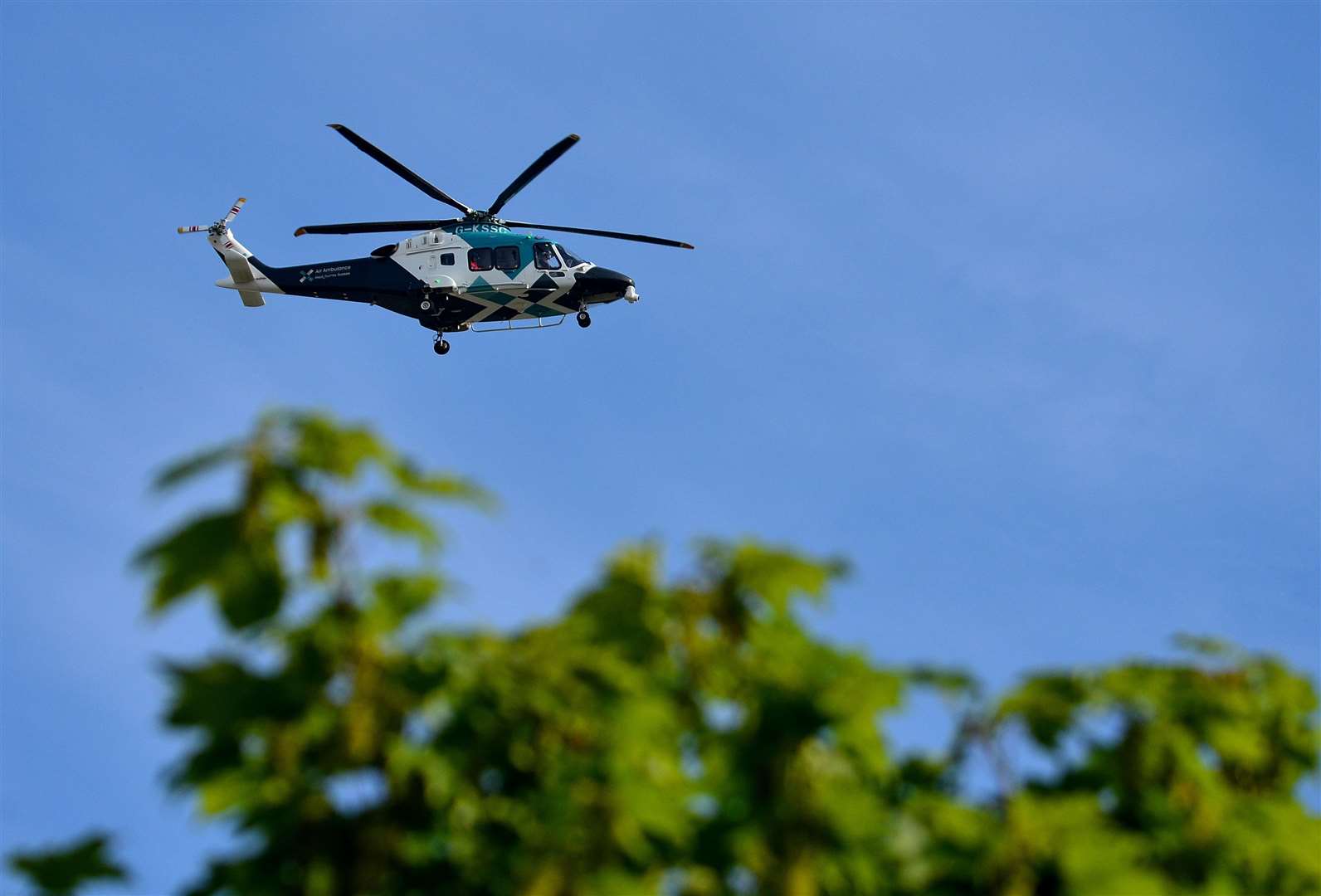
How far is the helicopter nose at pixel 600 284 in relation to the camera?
45.4m

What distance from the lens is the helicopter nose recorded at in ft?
149

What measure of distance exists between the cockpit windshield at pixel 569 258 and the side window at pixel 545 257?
243 mm

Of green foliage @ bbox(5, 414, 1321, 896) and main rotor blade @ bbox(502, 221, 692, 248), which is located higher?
main rotor blade @ bbox(502, 221, 692, 248)

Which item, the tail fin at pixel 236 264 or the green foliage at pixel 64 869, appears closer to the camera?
the green foliage at pixel 64 869

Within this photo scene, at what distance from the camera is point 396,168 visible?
4388cm

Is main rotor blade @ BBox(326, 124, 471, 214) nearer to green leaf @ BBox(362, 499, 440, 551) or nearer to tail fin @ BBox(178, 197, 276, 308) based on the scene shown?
tail fin @ BBox(178, 197, 276, 308)

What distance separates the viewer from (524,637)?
21.8 feet

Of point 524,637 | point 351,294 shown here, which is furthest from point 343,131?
point 524,637

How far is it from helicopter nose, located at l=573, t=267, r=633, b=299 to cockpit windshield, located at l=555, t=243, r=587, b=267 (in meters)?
0.38

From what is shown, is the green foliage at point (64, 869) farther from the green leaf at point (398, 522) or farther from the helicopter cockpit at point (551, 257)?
the helicopter cockpit at point (551, 257)

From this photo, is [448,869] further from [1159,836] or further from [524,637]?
[1159,836]

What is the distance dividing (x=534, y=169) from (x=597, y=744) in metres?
39.4

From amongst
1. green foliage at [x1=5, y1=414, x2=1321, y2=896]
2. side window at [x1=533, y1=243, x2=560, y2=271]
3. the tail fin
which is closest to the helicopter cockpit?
side window at [x1=533, y1=243, x2=560, y2=271]

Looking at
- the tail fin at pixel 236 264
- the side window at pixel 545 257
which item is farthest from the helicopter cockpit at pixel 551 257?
the tail fin at pixel 236 264
